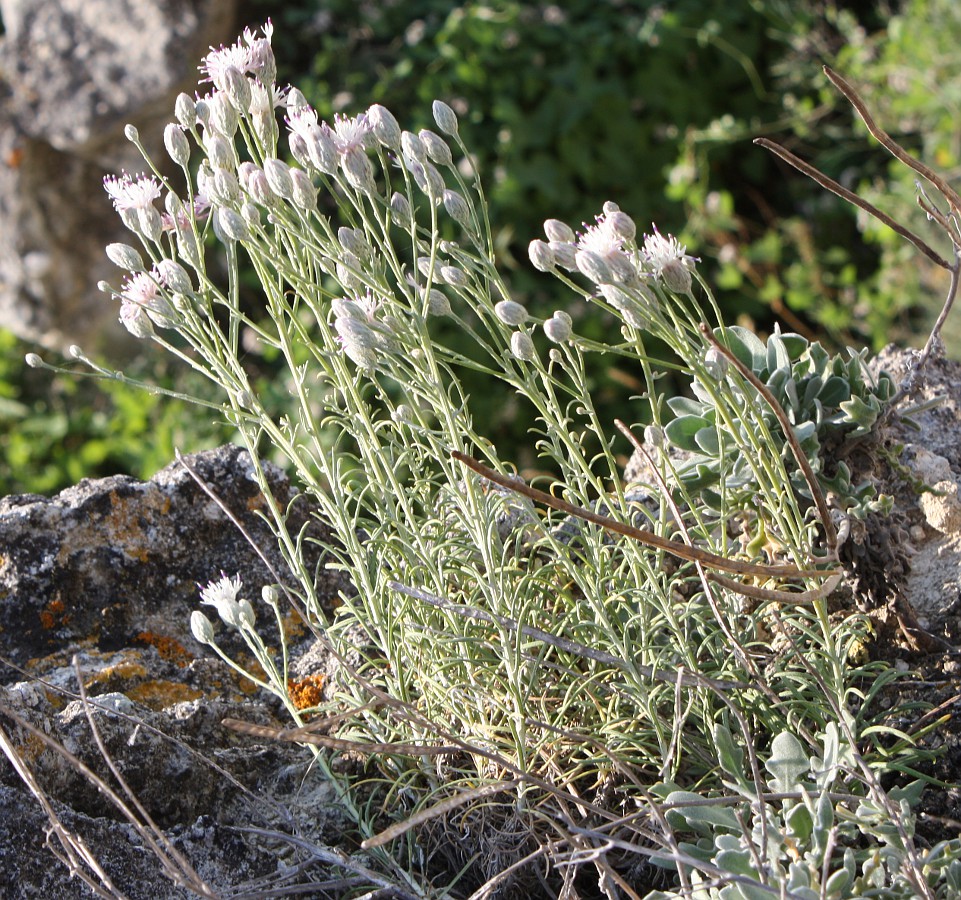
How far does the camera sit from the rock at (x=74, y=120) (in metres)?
3.44

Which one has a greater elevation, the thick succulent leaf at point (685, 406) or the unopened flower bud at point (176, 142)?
the unopened flower bud at point (176, 142)

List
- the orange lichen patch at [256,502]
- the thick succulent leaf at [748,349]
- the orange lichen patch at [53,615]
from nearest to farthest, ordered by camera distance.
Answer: the thick succulent leaf at [748,349], the orange lichen patch at [53,615], the orange lichen patch at [256,502]

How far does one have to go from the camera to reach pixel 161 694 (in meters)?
1.48

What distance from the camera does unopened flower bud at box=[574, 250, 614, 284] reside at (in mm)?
1020

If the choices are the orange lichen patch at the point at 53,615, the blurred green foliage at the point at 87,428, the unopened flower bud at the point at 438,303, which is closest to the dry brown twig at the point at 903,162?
the unopened flower bud at the point at 438,303

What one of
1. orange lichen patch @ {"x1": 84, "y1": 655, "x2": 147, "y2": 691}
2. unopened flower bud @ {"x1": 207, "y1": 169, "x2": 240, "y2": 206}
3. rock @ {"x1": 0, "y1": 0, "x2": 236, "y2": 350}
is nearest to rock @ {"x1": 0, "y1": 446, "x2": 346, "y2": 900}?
orange lichen patch @ {"x1": 84, "y1": 655, "x2": 147, "y2": 691}

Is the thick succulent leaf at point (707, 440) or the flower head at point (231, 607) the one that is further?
the thick succulent leaf at point (707, 440)

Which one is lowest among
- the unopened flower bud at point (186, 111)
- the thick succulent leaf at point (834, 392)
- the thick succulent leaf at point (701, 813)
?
the thick succulent leaf at point (701, 813)

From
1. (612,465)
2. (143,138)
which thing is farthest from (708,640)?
(143,138)

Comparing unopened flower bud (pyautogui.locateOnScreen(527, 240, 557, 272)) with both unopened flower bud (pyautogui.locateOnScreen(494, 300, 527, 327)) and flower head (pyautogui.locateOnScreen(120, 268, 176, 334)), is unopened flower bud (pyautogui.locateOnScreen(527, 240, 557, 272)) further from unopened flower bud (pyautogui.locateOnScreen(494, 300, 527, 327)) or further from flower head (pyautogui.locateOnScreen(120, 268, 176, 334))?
flower head (pyautogui.locateOnScreen(120, 268, 176, 334))

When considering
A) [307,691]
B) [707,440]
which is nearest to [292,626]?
[307,691]

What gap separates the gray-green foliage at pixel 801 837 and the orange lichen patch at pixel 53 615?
92 centimetres

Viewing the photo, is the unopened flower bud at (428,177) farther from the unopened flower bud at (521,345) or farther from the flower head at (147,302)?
the flower head at (147,302)

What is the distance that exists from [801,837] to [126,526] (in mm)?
1062
